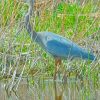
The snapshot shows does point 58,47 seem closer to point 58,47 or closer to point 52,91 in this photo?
point 58,47

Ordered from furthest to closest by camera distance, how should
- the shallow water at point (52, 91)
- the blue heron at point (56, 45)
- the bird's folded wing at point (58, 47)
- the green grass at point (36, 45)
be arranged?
1. the bird's folded wing at point (58, 47)
2. the blue heron at point (56, 45)
3. the green grass at point (36, 45)
4. the shallow water at point (52, 91)

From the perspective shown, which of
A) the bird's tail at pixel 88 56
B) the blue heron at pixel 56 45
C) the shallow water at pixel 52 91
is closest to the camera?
the shallow water at pixel 52 91

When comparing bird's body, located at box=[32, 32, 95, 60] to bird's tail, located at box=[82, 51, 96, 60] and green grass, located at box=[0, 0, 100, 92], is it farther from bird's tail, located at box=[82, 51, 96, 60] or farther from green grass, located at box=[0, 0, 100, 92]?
green grass, located at box=[0, 0, 100, 92]

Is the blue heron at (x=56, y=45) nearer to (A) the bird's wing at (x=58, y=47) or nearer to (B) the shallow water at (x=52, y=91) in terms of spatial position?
(A) the bird's wing at (x=58, y=47)

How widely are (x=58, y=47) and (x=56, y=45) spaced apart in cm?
4

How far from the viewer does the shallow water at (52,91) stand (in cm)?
518

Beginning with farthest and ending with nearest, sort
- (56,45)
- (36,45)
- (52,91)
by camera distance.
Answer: (36,45), (56,45), (52,91)

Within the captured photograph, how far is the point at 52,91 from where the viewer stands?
18.3 feet

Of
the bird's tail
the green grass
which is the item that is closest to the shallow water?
the green grass

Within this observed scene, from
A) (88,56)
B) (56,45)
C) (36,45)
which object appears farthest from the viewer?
(36,45)

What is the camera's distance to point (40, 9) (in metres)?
6.30

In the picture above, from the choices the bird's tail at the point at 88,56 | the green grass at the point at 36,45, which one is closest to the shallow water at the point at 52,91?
the green grass at the point at 36,45

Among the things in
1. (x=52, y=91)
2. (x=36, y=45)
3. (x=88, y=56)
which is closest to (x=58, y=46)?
(x=36, y=45)

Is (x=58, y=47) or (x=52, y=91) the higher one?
(x=58, y=47)
